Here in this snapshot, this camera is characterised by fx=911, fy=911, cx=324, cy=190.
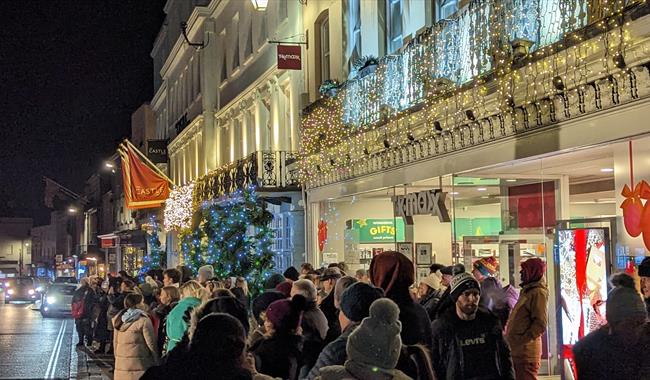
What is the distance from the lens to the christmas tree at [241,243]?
71.3ft

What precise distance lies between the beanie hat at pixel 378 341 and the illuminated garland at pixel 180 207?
98.9 feet

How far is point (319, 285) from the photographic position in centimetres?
1284

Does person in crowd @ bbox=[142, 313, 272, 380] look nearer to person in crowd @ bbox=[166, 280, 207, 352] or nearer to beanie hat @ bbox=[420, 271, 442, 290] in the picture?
person in crowd @ bbox=[166, 280, 207, 352]

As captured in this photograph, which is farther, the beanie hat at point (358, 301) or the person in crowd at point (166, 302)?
the person in crowd at point (166, 302)

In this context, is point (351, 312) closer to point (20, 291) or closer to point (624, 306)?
point (624, 306)

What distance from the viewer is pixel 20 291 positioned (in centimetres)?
5028

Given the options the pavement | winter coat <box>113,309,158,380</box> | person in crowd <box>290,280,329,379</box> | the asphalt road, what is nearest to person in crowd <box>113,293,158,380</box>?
winter coat <box>113,309,158,380</box>

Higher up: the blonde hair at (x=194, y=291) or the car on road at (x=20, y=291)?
the blonde hair at (x=194, y=291)

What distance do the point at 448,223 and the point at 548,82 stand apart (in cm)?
446

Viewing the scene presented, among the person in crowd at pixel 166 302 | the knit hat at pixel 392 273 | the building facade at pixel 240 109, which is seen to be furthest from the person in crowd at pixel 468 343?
the building facade at pixel 240 109

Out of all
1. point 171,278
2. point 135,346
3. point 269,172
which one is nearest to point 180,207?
point 269,172

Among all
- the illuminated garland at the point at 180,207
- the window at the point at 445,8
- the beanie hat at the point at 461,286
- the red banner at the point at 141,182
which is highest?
the window at the point at 445,8

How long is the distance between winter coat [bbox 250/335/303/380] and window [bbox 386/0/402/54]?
37.3ft

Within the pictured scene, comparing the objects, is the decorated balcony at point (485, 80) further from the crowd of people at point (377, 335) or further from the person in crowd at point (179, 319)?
the person in crowd at point (179, 319)
